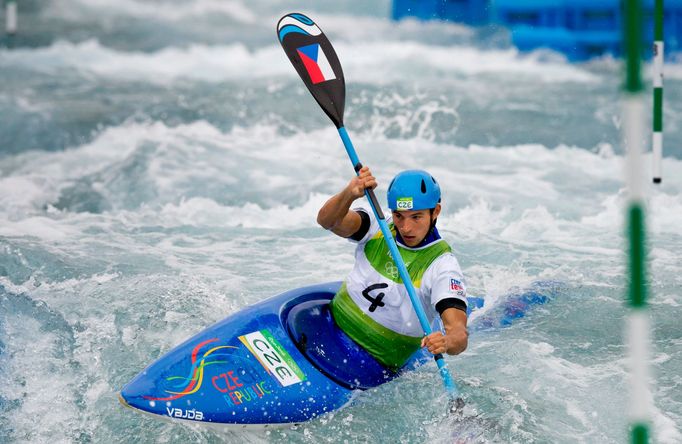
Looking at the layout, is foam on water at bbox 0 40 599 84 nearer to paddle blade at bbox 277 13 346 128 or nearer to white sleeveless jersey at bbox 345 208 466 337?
paddle blade at bbox 277 13 346 128

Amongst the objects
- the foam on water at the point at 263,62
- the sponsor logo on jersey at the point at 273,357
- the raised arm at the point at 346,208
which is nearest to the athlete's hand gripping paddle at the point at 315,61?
the raised arm at the point at 346,208

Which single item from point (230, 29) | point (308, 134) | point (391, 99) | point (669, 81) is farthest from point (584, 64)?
point (230, 29)

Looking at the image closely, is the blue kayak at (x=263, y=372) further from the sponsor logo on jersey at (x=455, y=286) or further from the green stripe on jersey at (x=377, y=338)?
the sponsor logo on jersey at (x=455, y=286)

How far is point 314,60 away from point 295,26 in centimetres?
17

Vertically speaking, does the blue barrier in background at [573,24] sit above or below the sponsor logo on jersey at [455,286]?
above

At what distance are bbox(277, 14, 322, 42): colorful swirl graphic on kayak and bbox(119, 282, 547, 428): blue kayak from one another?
1133 mm

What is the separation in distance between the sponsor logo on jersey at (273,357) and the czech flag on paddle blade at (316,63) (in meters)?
1.14

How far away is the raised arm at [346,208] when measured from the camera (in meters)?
3.56

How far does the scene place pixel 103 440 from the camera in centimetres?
357

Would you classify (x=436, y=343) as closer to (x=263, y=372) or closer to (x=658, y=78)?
(x=263, y=372)

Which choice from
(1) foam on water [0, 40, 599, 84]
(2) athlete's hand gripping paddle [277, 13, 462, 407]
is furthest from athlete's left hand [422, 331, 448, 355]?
(1) foam on water [0, 40, 599, 84]

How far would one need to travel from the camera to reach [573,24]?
41.2 ft

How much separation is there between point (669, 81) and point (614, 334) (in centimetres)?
752

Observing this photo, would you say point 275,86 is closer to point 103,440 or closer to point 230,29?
point 230,29
